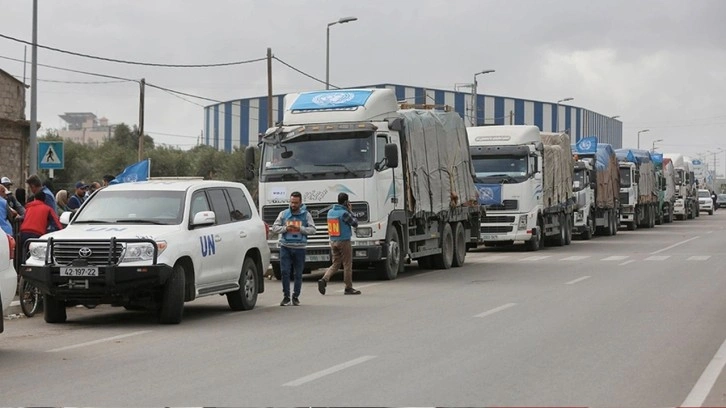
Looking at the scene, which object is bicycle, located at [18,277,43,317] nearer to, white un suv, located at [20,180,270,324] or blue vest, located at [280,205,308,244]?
white un suv, located at [20,180,270,324]

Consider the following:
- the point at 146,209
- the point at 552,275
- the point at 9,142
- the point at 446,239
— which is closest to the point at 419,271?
the point at 446,239

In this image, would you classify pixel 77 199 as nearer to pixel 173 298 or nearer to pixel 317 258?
pixel 317 258

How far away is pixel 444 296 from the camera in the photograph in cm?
1967

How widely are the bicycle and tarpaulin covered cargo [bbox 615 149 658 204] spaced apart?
4105 cm

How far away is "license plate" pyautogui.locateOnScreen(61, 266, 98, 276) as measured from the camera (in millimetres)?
14883

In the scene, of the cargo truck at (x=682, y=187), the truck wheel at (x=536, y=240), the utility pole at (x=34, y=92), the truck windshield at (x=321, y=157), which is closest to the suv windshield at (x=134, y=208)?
the truck windshield at (x=321, y=157)

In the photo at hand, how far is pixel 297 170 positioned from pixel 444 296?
15.9 feet

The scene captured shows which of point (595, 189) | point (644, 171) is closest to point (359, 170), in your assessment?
point (595, 189)

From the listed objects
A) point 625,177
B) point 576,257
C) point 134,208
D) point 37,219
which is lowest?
point 576,257

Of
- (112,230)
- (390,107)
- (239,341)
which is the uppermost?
(390,107)

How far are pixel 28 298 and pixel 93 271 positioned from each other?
2592 millimetres

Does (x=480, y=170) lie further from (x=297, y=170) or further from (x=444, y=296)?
(x=444, y=296)

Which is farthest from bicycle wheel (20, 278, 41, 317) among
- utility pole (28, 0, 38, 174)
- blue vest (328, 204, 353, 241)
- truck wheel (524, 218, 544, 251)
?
truck wheel (524, 218, 544, 251)

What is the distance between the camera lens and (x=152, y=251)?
591 inches
